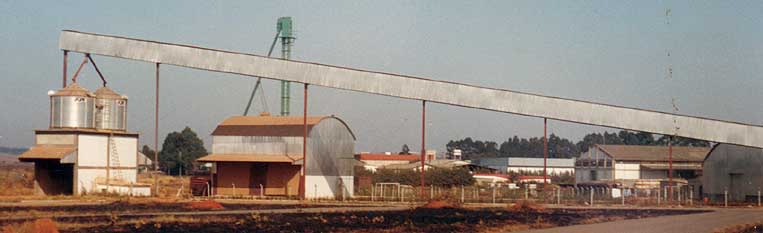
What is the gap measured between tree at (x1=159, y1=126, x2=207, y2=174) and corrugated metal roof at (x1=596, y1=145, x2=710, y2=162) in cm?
6064

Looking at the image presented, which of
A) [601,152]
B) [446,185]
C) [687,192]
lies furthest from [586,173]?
[687,192]

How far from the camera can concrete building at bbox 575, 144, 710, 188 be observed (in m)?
80.7

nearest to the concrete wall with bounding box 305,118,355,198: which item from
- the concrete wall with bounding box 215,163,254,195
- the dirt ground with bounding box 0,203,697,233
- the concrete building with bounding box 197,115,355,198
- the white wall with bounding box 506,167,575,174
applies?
the concrete building with bounding box 197,115,355,198

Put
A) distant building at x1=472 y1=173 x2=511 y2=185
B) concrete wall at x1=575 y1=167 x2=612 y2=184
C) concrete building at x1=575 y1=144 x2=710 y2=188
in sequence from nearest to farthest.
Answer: concrete building at x1=575 y1=144 x2=710 y2=188 < distant building at x1=472 y1=173 x2=511 y2=185 < concrete wall at x1=575 y1=167 x2=612 y2=184

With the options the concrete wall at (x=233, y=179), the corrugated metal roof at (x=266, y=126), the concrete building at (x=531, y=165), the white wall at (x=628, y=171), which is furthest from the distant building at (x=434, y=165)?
the concrete building at (x=531, y=165)

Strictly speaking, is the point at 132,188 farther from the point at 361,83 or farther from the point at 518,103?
the point at 518,103

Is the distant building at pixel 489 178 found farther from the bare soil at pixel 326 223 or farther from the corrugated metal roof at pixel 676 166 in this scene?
the bare soil at pixel 326 223

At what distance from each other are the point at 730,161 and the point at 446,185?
2312cm

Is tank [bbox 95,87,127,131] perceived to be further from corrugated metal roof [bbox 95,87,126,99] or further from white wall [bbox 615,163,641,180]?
white wall [bbox 615,163,641,180]

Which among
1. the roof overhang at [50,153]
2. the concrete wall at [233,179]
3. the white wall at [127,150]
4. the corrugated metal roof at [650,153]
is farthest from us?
the corrugated metal roof at [650,153]

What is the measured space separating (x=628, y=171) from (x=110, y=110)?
49308mm

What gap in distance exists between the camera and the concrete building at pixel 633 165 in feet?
265

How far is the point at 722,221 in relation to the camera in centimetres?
3228

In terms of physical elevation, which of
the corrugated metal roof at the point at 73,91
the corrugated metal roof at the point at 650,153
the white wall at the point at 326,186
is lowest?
the white wall at the point at 326,186
